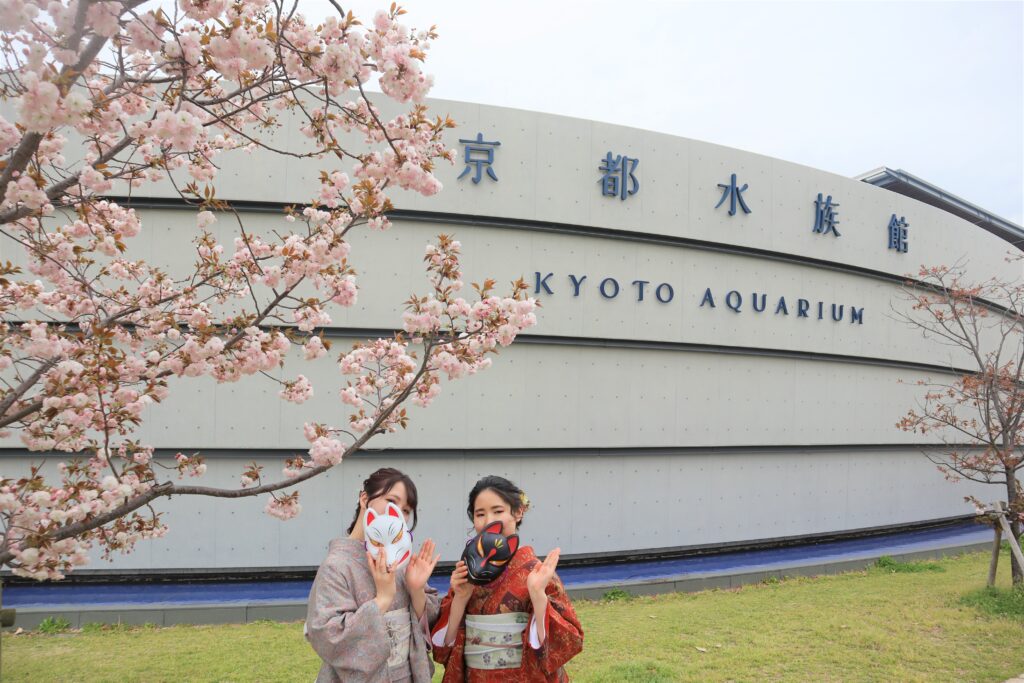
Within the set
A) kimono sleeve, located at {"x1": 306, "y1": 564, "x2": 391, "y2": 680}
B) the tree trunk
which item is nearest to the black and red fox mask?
kimono sleeve, located at {"x1": 306, "y1": 564, "x2": 391, "y2": 680}

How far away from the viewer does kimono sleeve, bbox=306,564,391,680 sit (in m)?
2.39

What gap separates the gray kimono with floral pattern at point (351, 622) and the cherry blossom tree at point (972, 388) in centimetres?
655

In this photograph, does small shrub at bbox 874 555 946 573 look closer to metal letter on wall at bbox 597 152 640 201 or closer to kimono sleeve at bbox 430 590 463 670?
metal letter on wall at bbox 597 152 640 201

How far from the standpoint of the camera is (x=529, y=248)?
26.1ft

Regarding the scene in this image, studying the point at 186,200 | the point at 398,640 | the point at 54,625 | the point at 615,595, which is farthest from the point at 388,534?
the point at 615,595

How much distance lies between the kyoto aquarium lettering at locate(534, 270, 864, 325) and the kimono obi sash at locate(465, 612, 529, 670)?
541cm

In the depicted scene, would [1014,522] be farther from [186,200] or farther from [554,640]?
[186,200]

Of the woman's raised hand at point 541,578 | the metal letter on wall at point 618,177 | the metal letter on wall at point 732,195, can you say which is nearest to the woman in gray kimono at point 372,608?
the woman's raised hand at point 541,578

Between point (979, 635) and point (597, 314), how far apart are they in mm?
4598

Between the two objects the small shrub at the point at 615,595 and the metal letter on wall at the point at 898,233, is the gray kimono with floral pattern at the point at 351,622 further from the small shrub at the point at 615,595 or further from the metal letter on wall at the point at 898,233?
the metal letter on wall at the point at 898,233

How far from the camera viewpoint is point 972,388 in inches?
291

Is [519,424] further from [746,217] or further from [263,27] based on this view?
[263,27]

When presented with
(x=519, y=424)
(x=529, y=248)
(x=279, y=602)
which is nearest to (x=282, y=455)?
(x=279, y=602)

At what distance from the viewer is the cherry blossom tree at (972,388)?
7195 mm
